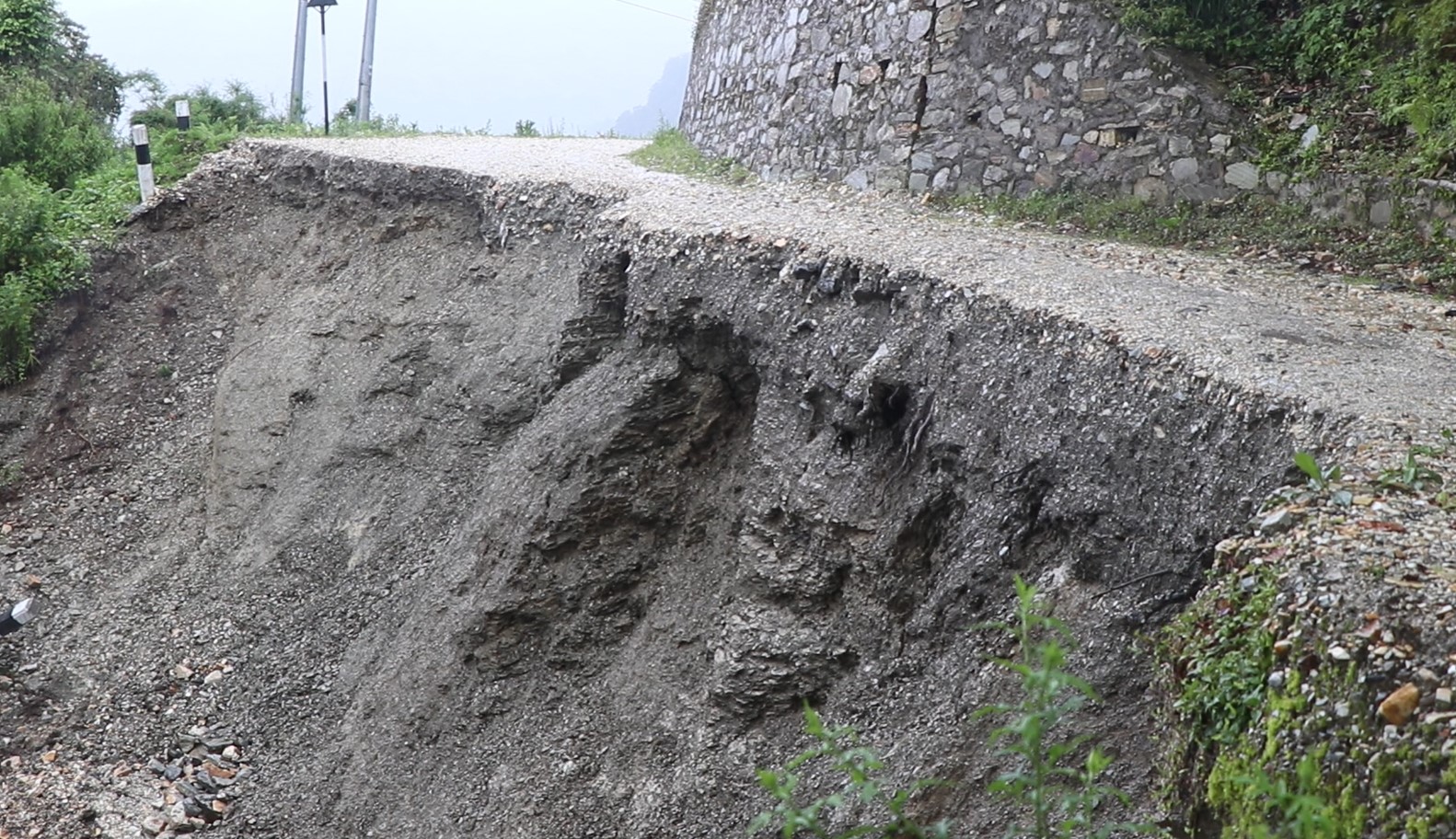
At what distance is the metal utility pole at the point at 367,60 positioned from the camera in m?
22.7

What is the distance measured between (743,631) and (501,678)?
5.42 ft

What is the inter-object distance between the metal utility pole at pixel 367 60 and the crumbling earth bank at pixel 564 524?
1190 cm

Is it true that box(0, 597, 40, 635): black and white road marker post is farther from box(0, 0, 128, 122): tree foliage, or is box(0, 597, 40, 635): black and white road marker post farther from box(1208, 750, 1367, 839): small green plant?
box(0, 0, 128, 122): tree foliage

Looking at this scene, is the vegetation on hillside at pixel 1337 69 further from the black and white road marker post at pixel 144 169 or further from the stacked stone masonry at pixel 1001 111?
the black and white road marker post at pixel 144 169

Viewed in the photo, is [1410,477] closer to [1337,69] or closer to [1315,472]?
[1315,472]

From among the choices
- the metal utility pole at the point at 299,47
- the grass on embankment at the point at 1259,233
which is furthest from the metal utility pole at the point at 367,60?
the grass on embankment at the point at 1259,233

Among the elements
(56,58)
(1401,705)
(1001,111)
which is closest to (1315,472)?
(1401,705)

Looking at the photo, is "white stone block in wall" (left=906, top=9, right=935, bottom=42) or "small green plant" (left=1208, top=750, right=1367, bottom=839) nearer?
"small green plant" (left=1208, top=750, right=1367, bottom=839)

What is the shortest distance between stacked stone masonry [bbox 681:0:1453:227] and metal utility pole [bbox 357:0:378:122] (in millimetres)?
13327

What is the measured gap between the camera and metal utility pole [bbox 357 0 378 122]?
22688 mm

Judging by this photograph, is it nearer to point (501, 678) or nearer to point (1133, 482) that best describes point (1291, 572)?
point (1133, 482)

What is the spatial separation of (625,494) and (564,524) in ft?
1.23

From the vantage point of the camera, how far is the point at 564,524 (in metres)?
7.02

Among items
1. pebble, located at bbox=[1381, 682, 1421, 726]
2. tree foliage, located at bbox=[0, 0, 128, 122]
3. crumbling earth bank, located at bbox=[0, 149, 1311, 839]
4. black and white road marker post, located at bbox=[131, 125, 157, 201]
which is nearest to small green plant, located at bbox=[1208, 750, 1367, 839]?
pebble, located at bbox=[1381, 682, 1421, 726]
